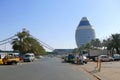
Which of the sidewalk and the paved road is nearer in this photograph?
the paved road

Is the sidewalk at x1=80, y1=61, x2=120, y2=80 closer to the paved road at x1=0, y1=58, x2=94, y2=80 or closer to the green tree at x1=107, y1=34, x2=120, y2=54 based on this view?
the paved road at x1=0, y1=58, x2=94, y2=80

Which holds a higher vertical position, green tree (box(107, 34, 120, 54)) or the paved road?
green tree (box(107, 34, 120, 54))

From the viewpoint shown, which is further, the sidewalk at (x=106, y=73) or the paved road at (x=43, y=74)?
the sidewalk at (x=106, y=73)

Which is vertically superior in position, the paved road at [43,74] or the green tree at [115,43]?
the green tree at [115,43]

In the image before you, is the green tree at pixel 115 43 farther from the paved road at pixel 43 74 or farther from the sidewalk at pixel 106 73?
the paved road at pixel 43 74

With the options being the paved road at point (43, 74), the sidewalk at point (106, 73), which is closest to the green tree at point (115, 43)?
the sidewalk at point (106, 73)

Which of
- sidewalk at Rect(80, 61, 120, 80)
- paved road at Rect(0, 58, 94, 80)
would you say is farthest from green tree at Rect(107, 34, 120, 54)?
paved road at Rect(0, 58, 94, 80)

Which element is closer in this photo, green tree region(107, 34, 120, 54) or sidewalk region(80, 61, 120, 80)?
sidewalk region(80, 61, 120, 80)

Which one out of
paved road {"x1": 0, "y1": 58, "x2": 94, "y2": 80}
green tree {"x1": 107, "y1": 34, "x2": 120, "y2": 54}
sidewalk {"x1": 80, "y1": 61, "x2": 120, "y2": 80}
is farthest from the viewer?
green tree {"x1": 107, "y1": 34, "x2": 120, "y2": 54}

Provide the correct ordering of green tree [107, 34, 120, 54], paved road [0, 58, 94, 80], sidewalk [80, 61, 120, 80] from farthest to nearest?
green tree [107, 34, 120, 54] < sidewalk [80, 61, 120, 80] < paved road [0, 58, 94, 80]

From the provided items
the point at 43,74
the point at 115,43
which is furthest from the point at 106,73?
the point at 115,43

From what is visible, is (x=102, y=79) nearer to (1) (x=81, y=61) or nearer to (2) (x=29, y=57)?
(1) (x=81, y=61)

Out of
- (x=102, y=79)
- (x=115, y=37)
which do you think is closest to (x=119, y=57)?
(x=115, y=37)

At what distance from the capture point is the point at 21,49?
108938 millimetres
